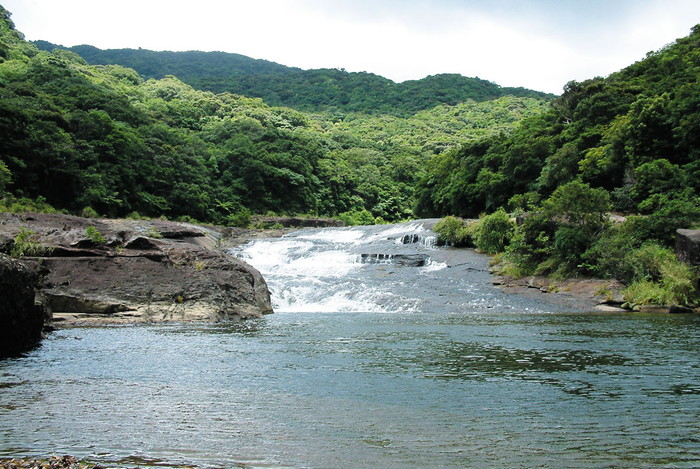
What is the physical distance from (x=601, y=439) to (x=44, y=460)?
5.16 m

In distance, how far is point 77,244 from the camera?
17438 mm

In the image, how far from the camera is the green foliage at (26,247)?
51.9ft

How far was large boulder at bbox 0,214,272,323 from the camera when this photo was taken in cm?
1516

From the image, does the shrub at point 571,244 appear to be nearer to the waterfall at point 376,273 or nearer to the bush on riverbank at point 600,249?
the bush on riverbank at point 600,249

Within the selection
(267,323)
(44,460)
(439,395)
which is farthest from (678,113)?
(44,460)

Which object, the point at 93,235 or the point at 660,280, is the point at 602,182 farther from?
the point at 93,235

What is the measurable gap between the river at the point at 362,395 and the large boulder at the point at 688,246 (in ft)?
20.2

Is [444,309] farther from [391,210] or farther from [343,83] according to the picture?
[343,83]

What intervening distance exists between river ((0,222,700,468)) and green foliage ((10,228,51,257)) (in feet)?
14.1

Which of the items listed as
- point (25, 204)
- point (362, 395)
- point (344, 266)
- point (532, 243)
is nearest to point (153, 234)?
point (344, 266)

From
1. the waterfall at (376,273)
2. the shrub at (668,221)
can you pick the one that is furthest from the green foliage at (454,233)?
the shrub at (668,221)

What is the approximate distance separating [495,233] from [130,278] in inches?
827

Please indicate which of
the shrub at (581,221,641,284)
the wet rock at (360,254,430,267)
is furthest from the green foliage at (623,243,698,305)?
the wet rock at (360,254,430,267)

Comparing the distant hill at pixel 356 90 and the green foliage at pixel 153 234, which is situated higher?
the distant hill at pixel 356 90
